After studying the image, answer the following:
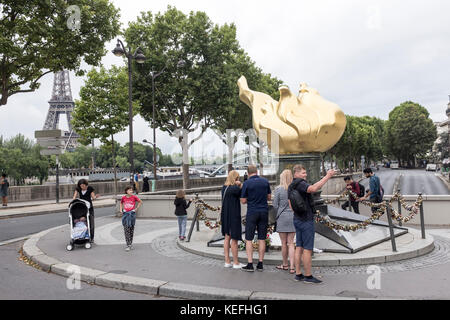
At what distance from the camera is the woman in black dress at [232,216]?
6.57 metres

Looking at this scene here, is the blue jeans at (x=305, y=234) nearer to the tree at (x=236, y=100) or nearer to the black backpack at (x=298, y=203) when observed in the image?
the black backpack at (x=298, y=203)

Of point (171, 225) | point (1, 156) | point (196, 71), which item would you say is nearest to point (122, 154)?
point (1, 156)

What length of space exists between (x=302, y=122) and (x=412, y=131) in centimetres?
9209

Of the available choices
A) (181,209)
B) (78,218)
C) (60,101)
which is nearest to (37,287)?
(78,218)

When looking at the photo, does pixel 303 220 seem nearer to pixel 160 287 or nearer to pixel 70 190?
pixel 160 287

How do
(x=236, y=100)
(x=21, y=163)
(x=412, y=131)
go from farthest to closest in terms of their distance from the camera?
(x=412, y=131), (x=21, y=163), (x=236, y=100)

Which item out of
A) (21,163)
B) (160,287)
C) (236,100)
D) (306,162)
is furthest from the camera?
(21,163)

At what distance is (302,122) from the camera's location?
9.12 meters

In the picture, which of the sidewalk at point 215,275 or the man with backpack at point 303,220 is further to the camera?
the man with backpack at point 303,220

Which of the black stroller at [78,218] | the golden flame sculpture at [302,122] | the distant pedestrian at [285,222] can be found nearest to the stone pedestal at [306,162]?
the golden flame sculpture at [302,122]

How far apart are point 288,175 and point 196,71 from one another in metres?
23.0

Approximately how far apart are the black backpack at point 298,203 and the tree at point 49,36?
11201 mm

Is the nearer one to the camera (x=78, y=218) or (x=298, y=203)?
(x=298, y=203)
